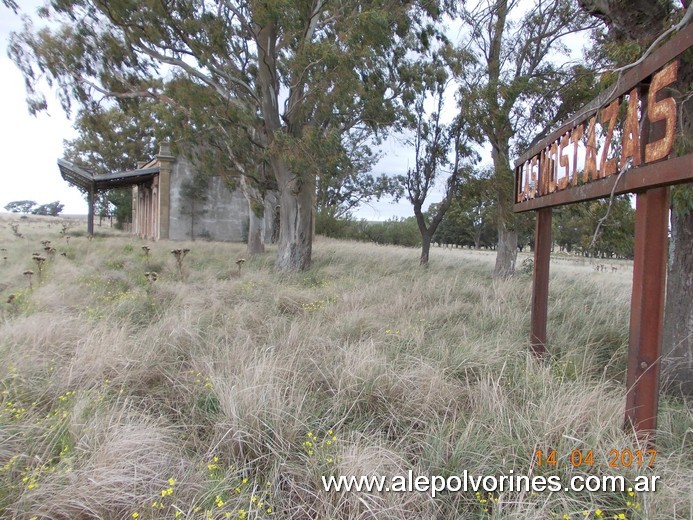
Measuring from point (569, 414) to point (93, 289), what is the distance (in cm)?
703

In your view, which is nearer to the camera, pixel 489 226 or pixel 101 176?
pixel 101 176

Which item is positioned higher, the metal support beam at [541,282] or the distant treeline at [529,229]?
the distant treeline at [529,229]

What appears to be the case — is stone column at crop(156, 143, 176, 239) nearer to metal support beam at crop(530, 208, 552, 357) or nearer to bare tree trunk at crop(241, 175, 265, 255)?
bare tree trunk at crop(241, 175, 265, 255)

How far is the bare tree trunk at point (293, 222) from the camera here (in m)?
11.3

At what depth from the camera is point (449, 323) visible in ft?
17.0

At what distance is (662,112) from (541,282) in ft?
7.23

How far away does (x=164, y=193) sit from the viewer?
22.6m

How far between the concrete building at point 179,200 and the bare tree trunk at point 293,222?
35.5 feet

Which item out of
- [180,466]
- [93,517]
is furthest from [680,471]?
[93,517]

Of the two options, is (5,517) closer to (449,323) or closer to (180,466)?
(180,466)

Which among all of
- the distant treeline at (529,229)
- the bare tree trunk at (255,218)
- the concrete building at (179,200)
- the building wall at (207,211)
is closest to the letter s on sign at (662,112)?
the distant treeline at (529,229)

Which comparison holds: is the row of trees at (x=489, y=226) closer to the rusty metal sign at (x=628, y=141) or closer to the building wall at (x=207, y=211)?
the rusty metal sign at (x=628, y=141)

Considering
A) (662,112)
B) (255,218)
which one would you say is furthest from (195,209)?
(662,112)
